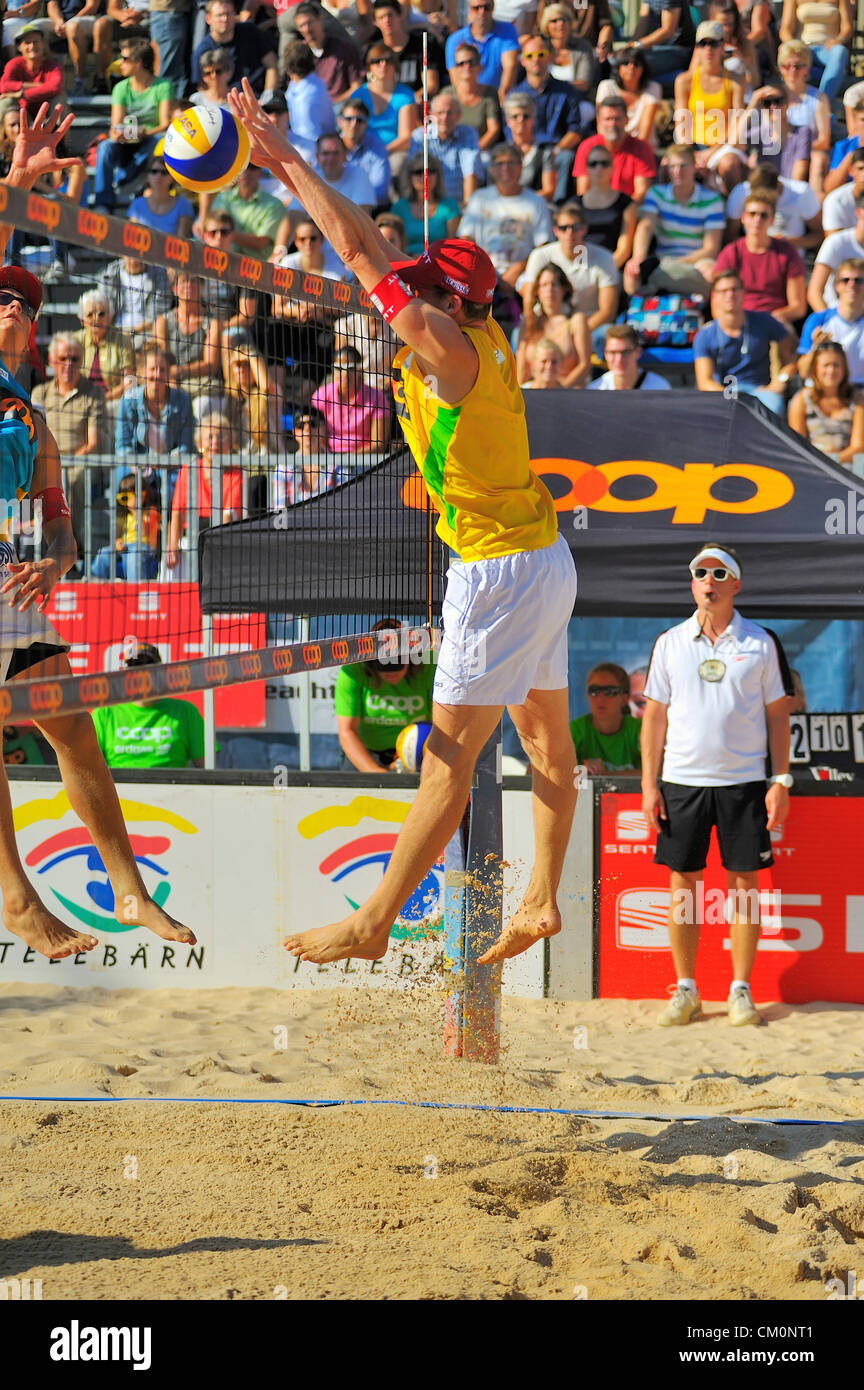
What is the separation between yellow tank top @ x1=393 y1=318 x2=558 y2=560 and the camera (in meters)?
4.45

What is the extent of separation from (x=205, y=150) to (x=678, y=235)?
660cm

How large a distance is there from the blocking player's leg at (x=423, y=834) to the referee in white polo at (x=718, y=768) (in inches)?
107

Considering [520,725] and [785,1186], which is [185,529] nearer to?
[520,725]

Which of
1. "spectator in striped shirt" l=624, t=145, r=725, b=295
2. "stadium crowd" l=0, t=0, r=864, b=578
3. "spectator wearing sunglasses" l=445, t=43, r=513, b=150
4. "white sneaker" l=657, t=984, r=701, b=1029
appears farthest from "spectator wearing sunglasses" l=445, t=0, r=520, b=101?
"white sneaker" l=657, t=984, r=701, b=1029

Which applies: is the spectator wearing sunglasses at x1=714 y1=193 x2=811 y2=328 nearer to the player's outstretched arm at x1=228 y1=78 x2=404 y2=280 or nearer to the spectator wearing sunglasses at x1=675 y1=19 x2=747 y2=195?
the spectator wearing sunglasses at x1=675 y1=19 x2=747 y2=195

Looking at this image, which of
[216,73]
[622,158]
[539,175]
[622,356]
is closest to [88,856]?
[622,356]

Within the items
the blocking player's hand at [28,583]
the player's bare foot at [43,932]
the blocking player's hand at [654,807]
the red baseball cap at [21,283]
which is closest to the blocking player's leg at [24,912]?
the player's bare foot at [43,932]

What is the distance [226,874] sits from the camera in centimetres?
753

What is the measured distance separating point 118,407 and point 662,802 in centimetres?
394

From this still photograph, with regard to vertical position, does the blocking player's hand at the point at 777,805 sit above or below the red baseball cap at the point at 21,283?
below

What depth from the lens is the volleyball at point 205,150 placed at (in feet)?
15.9

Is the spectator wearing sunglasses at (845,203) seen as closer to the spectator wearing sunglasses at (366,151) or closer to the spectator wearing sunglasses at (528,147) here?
the spectator wearing sunglasses at (528,147)

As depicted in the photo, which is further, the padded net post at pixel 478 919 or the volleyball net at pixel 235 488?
the volleyball net at pixel 235 488

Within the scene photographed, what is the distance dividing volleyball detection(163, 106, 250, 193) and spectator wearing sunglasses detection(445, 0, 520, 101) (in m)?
7.48
